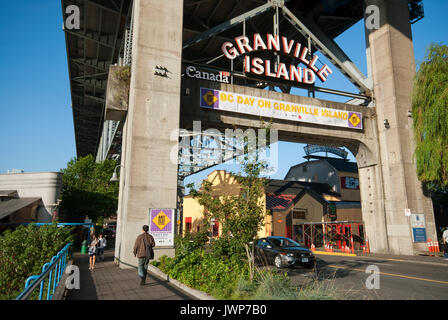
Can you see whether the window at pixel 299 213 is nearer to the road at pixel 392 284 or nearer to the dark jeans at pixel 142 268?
the road at pixel 392 284

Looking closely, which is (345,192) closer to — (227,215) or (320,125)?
(320,125)

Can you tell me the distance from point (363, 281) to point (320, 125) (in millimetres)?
13672

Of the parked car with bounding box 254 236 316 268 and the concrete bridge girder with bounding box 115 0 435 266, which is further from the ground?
the concrete bridge girder with bounding box 115 0 435 266

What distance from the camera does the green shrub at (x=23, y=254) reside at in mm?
12586

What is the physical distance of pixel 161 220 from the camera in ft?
50.7

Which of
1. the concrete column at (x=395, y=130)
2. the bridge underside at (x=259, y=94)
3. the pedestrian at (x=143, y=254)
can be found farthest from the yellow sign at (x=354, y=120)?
the pedestrian at (x=143, y=254)

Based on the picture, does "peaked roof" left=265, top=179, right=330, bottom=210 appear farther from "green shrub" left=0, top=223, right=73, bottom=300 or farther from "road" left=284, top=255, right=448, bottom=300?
"green shrub" left=0, top=223, right=73, bottom=300

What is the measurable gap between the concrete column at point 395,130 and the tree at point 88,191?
25.7 m

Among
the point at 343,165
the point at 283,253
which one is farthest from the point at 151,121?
the point at 343,165

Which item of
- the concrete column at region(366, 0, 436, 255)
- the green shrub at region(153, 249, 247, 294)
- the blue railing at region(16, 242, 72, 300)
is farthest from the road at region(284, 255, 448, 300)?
the concrete column at region(366, 0, 436, 255)

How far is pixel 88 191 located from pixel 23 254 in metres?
22.1

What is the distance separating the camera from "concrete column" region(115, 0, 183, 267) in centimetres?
1530

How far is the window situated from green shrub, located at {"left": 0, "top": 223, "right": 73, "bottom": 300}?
24.7 meters
